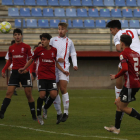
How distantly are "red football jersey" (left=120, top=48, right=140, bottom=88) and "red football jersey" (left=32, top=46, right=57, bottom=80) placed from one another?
72.3 inches

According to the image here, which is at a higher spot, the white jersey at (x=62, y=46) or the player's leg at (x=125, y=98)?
the white jersey at (x=62, y=46)

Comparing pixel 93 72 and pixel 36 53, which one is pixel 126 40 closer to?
pixel 36 53

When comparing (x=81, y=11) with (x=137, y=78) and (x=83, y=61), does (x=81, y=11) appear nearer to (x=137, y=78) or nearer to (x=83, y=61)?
(x=83, y=61)

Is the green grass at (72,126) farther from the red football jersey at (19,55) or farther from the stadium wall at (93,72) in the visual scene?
the stadium wall at (93,72)

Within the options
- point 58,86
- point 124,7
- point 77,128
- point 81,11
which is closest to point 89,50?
point 81,11

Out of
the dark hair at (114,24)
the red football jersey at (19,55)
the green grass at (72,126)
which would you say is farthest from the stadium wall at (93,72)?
the dark hair at (114,24)

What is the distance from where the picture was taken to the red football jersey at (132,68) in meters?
5.93

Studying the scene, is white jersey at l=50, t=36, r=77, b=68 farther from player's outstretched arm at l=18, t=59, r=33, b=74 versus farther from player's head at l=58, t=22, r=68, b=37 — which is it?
player's outstretched arm at l=18, t=59, r=33, b=74

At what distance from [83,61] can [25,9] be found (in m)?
5.10

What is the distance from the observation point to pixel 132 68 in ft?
19.6

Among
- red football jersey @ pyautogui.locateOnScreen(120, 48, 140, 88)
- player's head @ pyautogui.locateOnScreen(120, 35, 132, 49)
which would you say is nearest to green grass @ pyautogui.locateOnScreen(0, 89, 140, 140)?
red football jersey @ pyautogui.locateOnScreen(120, 48, 140, 88)

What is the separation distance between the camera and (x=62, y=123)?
7.70 metres

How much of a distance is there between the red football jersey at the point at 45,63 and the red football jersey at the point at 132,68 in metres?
1.84

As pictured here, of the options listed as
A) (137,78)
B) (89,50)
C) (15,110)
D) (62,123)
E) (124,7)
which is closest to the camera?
(137,78)
